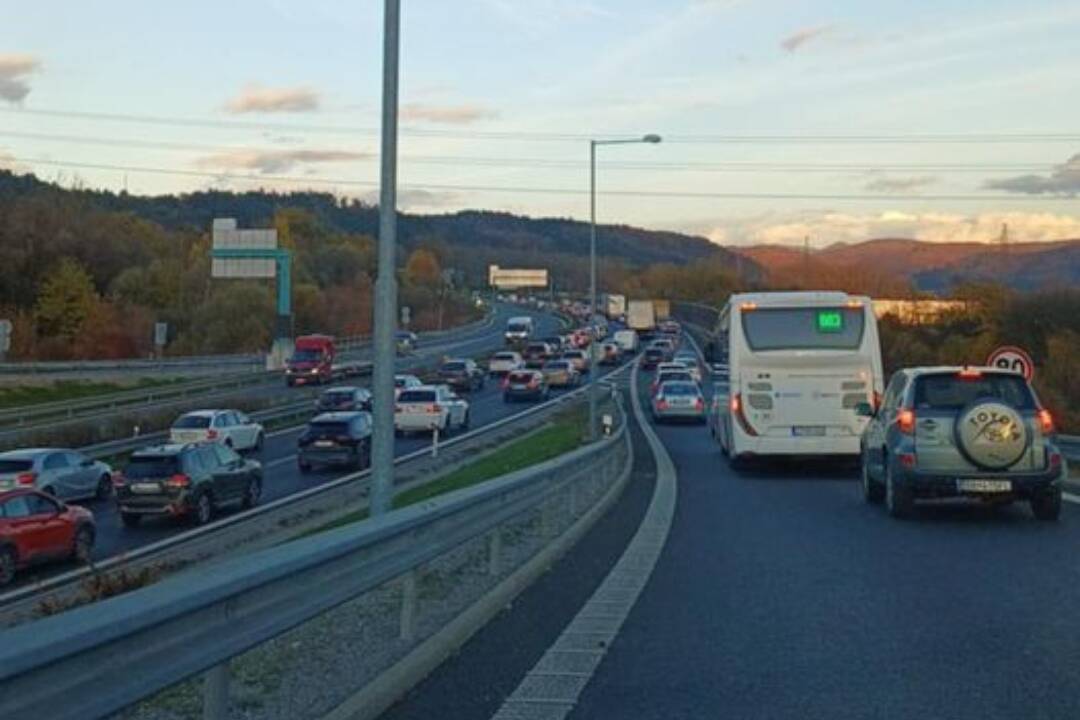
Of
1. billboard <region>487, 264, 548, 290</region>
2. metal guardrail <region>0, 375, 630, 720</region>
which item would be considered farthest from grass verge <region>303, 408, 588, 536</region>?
billboard <region>487, 264, 548, 290</region>

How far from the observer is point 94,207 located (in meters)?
118

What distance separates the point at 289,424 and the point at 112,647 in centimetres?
5221

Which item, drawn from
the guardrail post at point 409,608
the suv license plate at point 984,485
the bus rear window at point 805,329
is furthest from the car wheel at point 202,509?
the guardrail post at point 409,608

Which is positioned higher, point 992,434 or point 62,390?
point 992,434

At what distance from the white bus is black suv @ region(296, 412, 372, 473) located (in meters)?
14.3

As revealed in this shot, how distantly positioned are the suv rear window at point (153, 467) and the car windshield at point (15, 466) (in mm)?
4524

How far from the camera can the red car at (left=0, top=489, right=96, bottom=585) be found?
22.9 meters

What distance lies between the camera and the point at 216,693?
591cm

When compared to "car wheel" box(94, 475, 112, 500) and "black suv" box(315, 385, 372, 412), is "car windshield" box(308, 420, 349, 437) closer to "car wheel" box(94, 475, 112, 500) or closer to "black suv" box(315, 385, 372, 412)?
"car wheel" box(94, 475, 112, 500)

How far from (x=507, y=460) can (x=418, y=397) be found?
14623mm

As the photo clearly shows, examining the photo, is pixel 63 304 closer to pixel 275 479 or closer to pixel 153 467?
pixel 275 479

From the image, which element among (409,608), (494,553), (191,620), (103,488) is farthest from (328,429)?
(191,620)

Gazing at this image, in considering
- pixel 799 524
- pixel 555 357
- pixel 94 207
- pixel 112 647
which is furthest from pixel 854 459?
pixel 94 207

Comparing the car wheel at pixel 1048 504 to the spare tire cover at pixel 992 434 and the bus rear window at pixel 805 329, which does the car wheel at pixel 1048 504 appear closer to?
the spare tire cover at pixel 992 434
